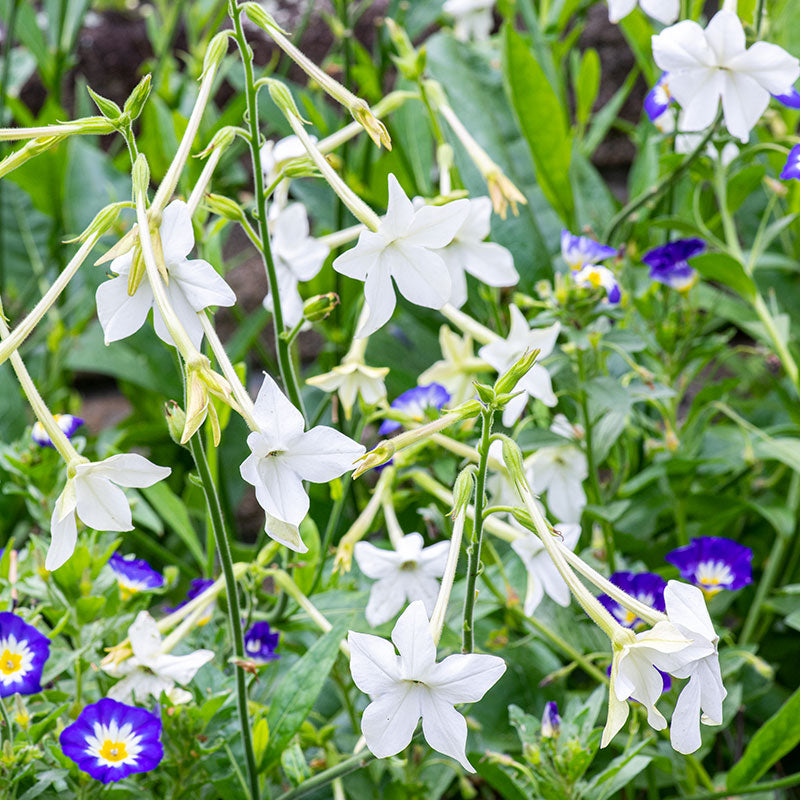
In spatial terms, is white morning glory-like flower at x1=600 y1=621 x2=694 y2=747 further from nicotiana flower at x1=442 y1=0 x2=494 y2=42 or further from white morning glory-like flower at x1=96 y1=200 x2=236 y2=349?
nicotiana flower at x1=442 y1=0 x2=494 y2=42

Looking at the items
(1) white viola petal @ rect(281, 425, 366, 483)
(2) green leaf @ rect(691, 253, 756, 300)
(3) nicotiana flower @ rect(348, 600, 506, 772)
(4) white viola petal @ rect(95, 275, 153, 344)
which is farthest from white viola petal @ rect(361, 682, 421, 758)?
(2) green leaf @ rect(691, 253, 756, 300)

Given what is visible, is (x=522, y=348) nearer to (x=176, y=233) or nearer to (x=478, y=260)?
(x=478, y=260)

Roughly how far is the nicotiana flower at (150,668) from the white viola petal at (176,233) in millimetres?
274

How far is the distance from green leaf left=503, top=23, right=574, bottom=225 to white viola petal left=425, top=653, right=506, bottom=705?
2.27 feet

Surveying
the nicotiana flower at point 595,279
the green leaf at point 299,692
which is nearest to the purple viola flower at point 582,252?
the nicotiana flower at point 595,279

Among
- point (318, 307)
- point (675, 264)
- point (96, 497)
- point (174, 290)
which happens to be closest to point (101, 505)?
point (96, 497)

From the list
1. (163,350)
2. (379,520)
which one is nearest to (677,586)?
(379,520)

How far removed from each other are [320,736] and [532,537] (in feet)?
0.73

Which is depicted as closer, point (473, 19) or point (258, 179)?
point (258, 179)

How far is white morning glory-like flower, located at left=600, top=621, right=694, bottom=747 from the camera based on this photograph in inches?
18.0

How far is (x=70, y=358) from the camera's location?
4.20 feet

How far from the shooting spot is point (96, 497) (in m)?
0.48

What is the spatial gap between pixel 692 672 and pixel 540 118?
27.9 inches

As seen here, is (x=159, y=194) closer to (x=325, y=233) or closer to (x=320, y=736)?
(x=320, y=736)
